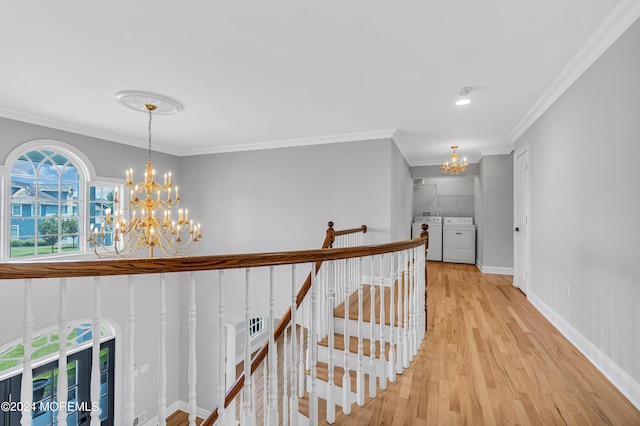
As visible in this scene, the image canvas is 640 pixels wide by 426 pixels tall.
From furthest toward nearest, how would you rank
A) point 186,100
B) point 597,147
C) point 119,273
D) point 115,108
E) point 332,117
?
point 332,117, point 115,108, point 186,100, point 597,147, point 119,273

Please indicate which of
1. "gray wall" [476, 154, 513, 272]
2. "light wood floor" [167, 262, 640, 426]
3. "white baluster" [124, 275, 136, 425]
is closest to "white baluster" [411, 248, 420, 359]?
"light wood floor" [167, 262, 640, 426]

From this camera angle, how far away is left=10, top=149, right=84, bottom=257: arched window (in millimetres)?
3629

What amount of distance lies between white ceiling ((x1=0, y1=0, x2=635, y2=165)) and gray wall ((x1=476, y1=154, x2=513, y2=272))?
170cm

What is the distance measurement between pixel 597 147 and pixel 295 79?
2.53 meters

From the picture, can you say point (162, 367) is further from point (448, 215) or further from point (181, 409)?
point (448, 215)

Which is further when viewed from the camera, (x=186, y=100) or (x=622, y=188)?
(x=186, y=100)

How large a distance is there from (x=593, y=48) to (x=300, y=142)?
3596mm

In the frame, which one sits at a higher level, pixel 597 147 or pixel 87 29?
pixel 87 29

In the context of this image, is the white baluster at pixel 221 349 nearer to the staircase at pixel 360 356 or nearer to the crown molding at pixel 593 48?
the staircase at pixel 360 356

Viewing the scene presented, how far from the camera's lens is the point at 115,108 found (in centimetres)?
339

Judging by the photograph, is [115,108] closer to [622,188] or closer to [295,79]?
[295,79]

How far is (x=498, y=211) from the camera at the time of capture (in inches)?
217

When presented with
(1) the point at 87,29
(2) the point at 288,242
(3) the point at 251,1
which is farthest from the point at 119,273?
(2) the point at 288,242

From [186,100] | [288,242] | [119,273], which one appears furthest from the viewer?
[288,242]
